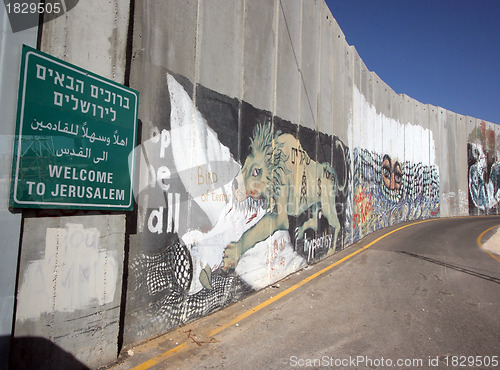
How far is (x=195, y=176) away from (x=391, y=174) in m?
15.0

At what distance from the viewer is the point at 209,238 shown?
16.5 ft

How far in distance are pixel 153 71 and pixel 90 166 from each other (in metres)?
1.51

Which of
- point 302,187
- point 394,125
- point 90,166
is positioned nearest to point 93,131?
point 90,166

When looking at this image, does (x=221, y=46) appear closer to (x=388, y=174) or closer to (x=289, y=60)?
(x=289, y=60)

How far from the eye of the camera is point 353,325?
4848 mm

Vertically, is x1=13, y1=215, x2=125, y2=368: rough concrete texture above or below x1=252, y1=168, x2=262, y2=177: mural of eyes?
below

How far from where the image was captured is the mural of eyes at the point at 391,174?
16339mm

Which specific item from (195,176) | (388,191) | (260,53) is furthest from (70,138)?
(388,191)

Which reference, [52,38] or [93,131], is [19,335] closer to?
[93,131]

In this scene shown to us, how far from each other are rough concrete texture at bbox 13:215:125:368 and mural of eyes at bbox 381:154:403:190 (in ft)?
48.8

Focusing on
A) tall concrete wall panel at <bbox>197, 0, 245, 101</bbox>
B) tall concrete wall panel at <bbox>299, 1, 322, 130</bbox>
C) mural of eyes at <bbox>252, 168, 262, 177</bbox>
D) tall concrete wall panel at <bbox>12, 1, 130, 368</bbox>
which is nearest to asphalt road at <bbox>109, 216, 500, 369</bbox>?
tall concrete wall panel at <bbox>12, 1, 130, 368</bbox>

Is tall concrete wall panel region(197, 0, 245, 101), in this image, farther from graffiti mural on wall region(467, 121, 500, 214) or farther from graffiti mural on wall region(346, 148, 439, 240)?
graffiti mural on wall region(467, 121, 500, 214)

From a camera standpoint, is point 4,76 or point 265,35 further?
point 265,35

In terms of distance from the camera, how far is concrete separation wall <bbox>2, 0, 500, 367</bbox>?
3225 mm
